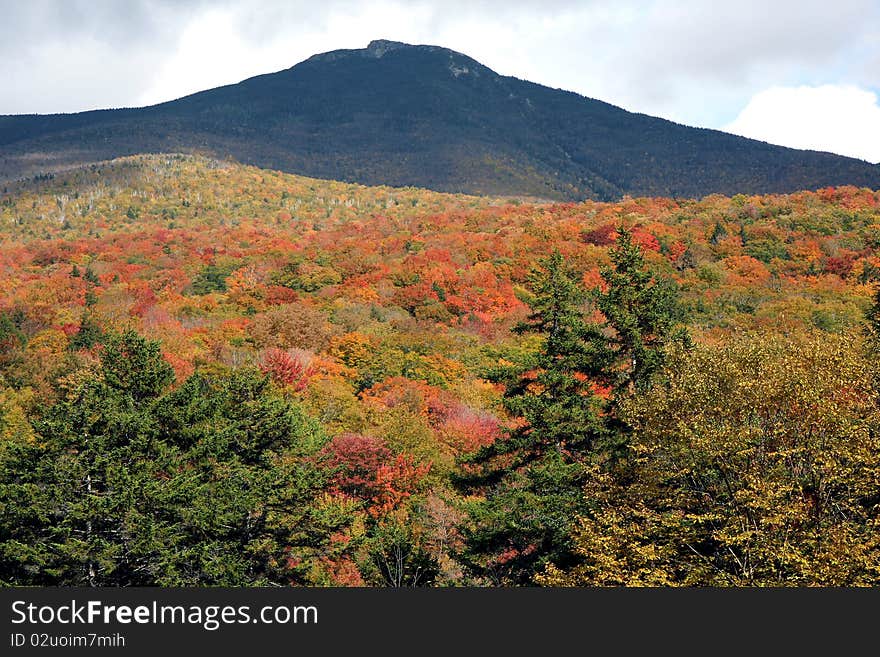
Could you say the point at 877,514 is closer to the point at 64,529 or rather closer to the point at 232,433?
the point at 232,433

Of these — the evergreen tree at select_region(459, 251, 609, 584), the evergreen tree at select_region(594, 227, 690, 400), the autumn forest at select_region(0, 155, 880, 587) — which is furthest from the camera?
the evergreen tree at select_region(594, 227, 690, 400)

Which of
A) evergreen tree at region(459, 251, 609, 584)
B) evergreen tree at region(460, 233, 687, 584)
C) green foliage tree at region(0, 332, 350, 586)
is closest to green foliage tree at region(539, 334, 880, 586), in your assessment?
evergreen tree at region(459, 251, 609, 584)

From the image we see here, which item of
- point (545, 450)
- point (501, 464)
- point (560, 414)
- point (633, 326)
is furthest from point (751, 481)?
point (501, 464)

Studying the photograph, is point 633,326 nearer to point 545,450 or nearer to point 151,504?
point 545,450

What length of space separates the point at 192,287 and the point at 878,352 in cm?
9466

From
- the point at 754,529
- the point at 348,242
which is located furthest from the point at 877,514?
the point at 348,242

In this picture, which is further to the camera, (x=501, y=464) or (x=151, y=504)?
(x=501, y=464)

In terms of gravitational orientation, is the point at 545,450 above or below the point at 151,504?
above

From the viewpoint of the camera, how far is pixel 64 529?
24.0m

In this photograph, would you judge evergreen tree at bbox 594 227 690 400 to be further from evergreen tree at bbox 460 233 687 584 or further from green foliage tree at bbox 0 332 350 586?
green foliage tree at bbox 0 332 350 586

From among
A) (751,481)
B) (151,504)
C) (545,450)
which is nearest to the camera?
(751,481)

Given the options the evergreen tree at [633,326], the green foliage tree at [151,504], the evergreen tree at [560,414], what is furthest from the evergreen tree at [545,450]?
the green foliage tree at [151,504]

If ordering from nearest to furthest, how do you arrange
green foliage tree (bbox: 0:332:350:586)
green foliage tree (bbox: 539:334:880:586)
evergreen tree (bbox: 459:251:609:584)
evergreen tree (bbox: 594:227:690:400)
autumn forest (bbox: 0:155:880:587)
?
1. green foliage tree (bbox: 539:334:880:586)
2. autumn forest (bbox: 0:155:880:587)
3. evergreen tree (bbox: 459:251:609:584)
4. green foliage tree (bbox: 0:332:350:586)
5. evergreen tree (bbox: 594:227:690:400)

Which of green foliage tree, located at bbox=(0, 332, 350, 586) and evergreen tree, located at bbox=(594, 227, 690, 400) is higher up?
evergreen tree, located at bbox=(594, 227, 690, 400)
